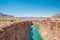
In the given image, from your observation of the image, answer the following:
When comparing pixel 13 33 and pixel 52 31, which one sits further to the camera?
pixel 52 31

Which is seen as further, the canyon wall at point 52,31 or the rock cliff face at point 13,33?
the canyon wall at point 52,31

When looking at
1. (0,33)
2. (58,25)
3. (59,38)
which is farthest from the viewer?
(58,25)

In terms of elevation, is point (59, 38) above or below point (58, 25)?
below

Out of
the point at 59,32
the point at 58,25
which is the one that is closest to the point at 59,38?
the point at 59,32

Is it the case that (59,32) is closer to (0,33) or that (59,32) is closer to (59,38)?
(59,38)

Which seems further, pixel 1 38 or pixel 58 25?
pixel 58 25

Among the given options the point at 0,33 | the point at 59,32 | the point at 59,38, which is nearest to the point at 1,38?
the point at 0,33

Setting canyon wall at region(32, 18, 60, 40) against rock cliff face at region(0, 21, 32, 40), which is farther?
canyon wall at region(32, 18, 60, 40)

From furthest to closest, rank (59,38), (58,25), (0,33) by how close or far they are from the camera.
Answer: (58,25) → (59,38) → (0,33)

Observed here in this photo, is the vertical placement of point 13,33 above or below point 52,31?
above

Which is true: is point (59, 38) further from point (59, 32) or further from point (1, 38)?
point (1, 38)
